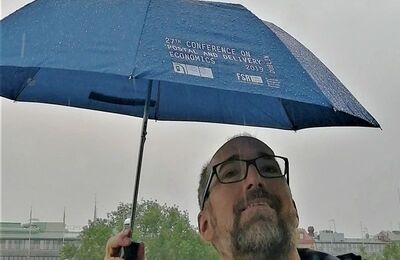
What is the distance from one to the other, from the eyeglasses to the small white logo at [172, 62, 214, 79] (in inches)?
22.0

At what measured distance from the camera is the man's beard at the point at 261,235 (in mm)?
1854

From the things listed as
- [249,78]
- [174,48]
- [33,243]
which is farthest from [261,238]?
[33,243]

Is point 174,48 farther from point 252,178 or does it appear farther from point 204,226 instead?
point 204,226

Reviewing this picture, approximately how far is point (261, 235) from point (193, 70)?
0.65m

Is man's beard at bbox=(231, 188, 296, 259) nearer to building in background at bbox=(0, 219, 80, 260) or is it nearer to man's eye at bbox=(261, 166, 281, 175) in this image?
man's eye at bbox=(261, 166, 281, 175)

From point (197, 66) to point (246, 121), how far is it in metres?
1.08

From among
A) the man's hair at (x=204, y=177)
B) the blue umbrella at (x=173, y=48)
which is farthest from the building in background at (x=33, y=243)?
the blue umbrella at (x=173, y=48)

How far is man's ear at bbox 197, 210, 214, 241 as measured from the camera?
203 cm

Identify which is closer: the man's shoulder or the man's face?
the man's face

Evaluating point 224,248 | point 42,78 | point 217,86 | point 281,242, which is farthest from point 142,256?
point 42,78

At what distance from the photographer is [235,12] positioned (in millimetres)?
1858

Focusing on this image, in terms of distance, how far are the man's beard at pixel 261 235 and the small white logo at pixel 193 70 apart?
0.56 metres

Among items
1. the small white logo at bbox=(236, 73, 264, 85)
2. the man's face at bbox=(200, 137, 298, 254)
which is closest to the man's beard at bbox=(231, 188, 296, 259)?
the man's face at bbox=(200, 137, 298, 254)

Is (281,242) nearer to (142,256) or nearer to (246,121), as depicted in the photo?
(142,256)
